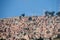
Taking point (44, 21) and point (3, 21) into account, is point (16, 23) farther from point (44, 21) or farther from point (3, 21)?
point (44, 21)

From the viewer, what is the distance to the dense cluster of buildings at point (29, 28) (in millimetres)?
17169

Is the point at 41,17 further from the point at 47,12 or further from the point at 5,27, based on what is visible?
the point at 5,27

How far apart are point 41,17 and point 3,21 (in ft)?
19.0

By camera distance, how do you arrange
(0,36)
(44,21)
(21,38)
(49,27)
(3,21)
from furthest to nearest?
(3,21) → (44,21) → (49,27) → (0,36) → (21,38)

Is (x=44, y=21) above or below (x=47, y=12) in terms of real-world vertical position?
below

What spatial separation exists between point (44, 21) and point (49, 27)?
3202mm

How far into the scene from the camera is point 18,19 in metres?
24.7

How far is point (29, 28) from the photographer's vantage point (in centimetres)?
2030

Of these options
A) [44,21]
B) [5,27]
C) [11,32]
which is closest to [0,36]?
[11,32]

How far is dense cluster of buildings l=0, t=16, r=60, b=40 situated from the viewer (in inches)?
676

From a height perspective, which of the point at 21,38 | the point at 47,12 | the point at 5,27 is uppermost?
the point at 47,12

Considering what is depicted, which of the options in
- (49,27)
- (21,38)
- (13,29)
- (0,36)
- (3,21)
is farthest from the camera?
(3,21)

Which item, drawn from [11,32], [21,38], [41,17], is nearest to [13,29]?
[11,32]

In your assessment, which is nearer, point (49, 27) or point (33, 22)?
point (49, 27)
